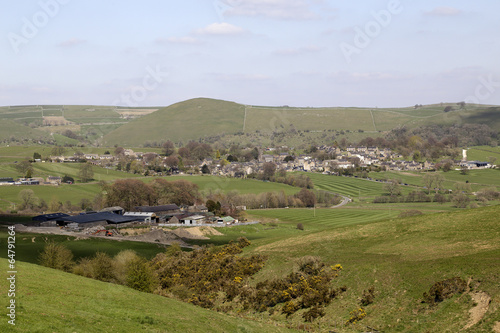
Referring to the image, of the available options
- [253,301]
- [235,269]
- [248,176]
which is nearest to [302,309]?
[253,301]

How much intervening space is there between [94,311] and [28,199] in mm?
100064

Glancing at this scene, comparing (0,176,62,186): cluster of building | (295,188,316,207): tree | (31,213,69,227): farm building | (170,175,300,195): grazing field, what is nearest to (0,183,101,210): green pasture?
(0,176,62,186): cluster of building

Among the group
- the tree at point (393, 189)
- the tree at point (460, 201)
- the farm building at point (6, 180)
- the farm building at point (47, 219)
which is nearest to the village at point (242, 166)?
the farm building at point (6, 180)

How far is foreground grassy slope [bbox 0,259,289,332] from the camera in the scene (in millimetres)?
17250

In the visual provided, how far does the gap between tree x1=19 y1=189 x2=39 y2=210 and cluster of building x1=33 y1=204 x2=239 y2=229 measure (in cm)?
Answer: 1751

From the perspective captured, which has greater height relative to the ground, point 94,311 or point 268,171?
point 94,311

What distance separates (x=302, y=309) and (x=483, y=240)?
13.0 m

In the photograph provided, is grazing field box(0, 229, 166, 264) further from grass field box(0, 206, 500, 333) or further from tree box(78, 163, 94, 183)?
tree box(78, 163, 94, 183)

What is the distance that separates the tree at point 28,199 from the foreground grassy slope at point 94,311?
286 ft

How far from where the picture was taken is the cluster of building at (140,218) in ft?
291

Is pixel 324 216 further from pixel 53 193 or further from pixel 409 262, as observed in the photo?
pixel 409 262

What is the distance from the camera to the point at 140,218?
9988 centimetres

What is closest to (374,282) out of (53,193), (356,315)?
(356,315)

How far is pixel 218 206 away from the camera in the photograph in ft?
363
